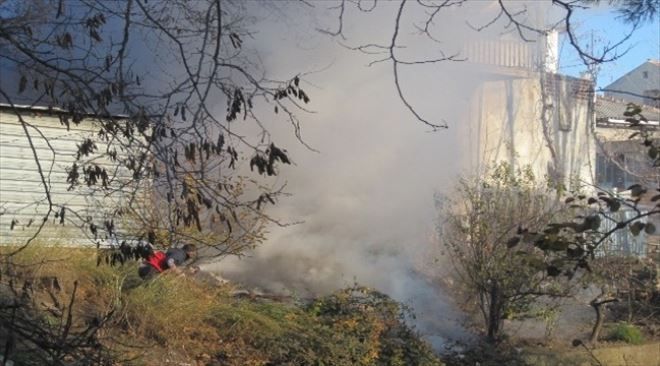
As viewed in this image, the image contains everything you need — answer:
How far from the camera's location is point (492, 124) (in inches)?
575

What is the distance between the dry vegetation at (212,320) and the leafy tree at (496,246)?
1384 millimetres

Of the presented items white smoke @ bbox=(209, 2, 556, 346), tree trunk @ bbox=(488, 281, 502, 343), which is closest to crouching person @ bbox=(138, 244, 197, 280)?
white smoke @ bbox=(209, 2, 556, 346)

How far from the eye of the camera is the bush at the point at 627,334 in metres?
9.36

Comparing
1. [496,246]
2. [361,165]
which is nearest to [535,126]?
[361,165]

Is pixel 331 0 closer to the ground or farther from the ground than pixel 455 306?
farther from the ground

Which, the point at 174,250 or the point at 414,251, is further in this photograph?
the point at 414,251

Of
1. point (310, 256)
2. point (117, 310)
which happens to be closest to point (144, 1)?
point (117, 310)

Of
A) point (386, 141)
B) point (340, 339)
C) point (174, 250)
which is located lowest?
point (340, 339)

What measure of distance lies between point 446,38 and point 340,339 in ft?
20.9

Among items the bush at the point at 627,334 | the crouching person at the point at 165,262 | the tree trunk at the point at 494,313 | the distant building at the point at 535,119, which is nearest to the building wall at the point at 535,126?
the distant building at the point at 535,119

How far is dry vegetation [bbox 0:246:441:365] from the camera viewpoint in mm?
6863

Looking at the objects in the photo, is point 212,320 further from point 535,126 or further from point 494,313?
point 535,126

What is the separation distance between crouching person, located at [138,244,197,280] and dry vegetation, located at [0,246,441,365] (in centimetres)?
17

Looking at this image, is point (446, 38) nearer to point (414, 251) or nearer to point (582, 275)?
point (414, 251)
